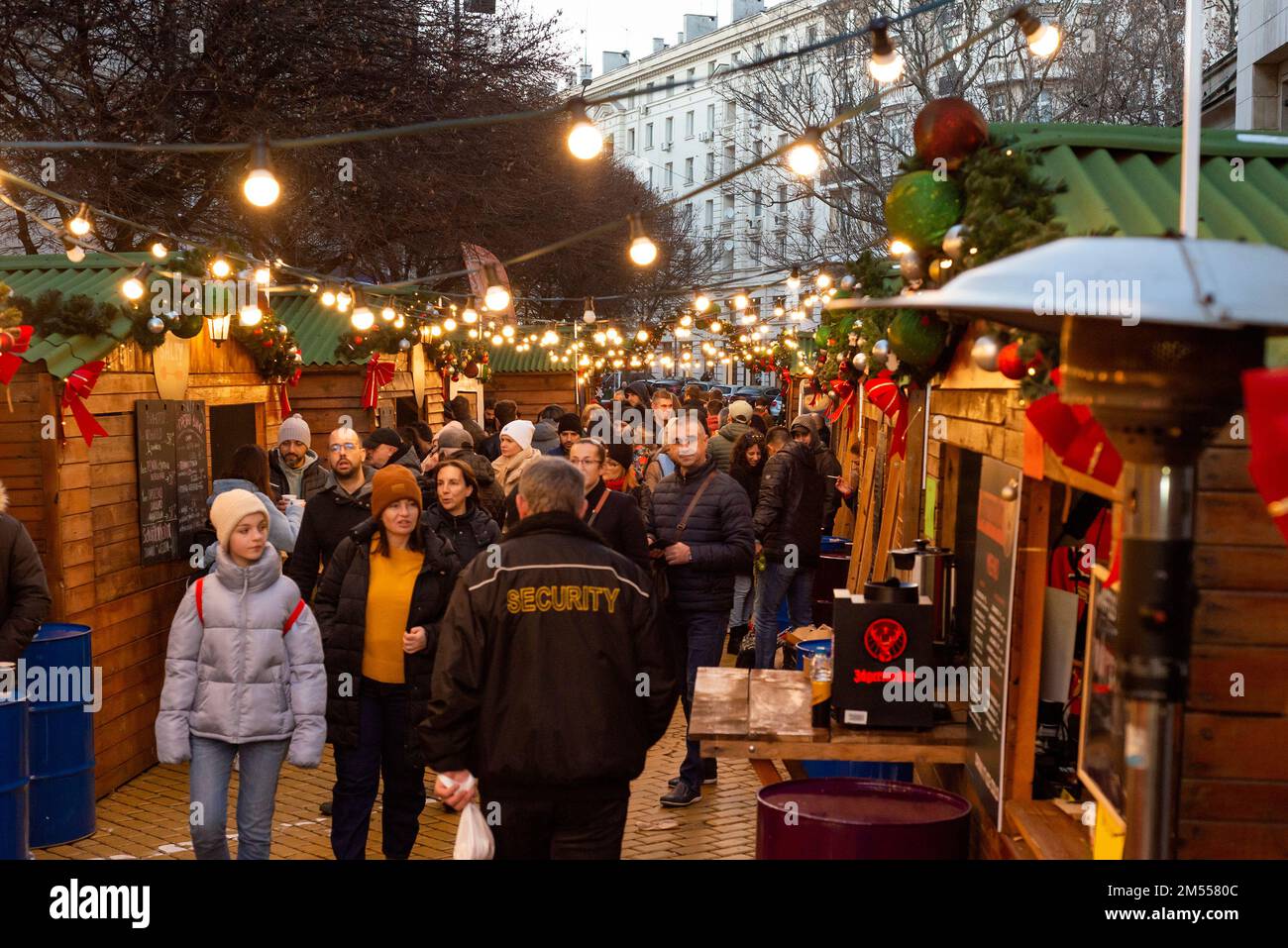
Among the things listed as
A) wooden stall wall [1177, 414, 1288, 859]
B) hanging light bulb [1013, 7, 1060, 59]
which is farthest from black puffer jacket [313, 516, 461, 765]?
hanging light bulb [1013, 7, 1060, 59]

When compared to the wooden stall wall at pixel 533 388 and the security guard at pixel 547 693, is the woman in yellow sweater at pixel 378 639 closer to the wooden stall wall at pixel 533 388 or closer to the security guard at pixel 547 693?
the security guard at pixel 547 693

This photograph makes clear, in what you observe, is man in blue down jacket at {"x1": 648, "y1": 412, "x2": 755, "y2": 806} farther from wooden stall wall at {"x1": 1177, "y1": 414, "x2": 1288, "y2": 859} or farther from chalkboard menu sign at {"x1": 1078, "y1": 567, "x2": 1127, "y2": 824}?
wooden stall wall at {"x1": 1177, "y1": 414, "x2": 1288, "y2": 859}

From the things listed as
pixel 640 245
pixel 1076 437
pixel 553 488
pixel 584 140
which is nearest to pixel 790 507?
pixel 640 245

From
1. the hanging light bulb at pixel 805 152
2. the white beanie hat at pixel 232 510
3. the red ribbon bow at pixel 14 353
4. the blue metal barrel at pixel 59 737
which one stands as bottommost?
the blue metal barrel at pixel 59 737

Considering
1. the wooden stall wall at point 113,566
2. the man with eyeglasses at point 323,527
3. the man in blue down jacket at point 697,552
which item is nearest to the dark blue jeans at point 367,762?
the man with eyeglasses at point 323,527

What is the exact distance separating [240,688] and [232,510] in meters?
0.75

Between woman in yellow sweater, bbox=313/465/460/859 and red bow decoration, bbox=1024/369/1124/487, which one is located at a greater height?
red bow decoration, bbox=1024/369/1124/487

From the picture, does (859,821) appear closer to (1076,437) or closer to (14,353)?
(1076,437)

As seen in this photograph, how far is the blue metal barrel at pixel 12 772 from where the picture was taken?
6.66 meters

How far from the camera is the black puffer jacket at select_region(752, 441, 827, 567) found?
1113 cm

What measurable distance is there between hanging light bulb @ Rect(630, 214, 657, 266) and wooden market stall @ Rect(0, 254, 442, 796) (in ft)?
10.7

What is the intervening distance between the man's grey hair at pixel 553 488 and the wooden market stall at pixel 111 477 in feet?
15.1
